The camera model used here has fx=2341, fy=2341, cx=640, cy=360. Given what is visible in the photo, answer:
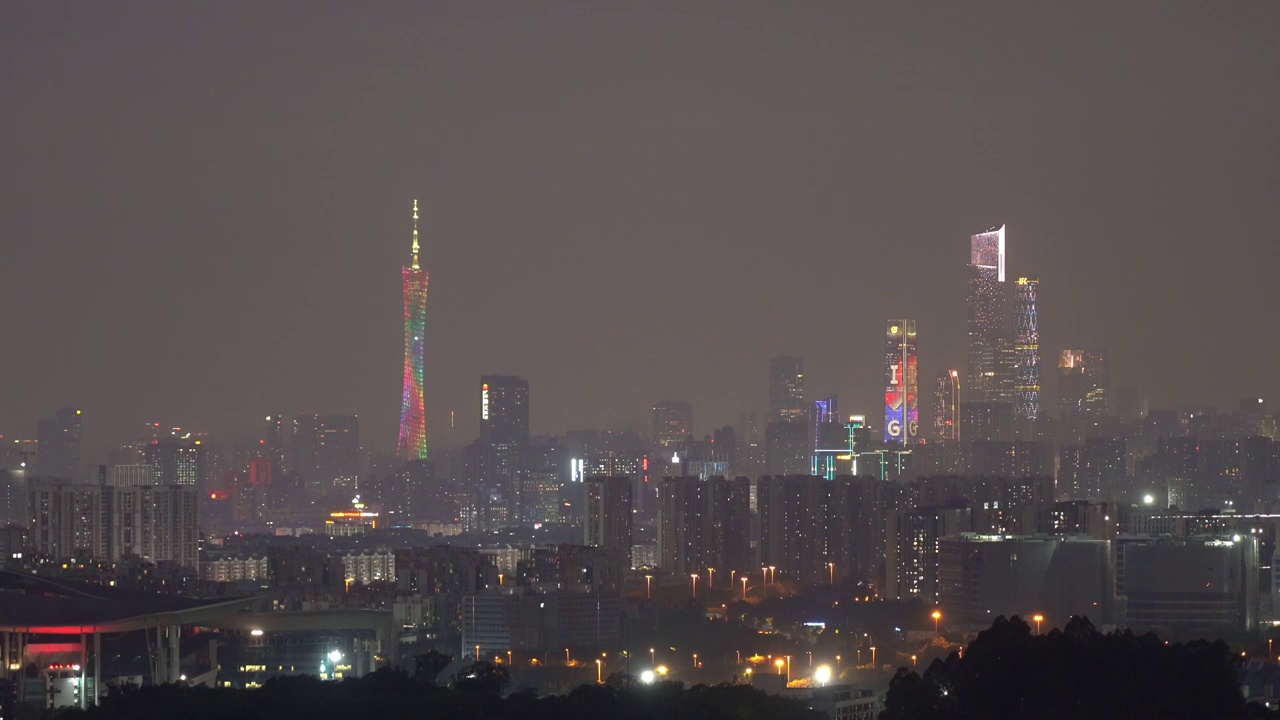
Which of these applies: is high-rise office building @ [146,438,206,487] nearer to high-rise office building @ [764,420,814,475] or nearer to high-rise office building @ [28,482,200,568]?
high-rise office building @ [764,420,814,475]

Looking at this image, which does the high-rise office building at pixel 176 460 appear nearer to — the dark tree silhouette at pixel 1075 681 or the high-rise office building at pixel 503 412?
the high-rise office building at pixel 503 412

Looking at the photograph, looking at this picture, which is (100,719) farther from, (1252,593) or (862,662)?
(1252,593)

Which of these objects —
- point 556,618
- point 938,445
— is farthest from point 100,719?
point 938,445

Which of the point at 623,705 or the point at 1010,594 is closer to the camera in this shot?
the point at 623,705

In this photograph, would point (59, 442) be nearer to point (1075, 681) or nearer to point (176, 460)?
point (176, 460)

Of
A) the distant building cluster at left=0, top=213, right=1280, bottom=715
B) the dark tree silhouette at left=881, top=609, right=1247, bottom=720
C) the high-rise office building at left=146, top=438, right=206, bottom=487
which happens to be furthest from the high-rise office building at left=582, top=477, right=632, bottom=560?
the dark tree silhouette at left=881, top=609, right=1247, bottom=720
